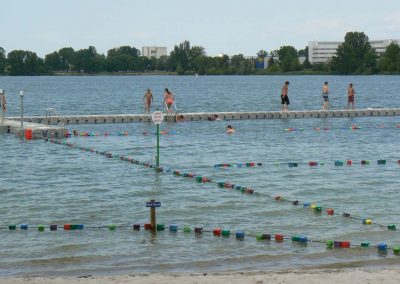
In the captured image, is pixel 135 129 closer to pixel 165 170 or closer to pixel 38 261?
pixel 165 170

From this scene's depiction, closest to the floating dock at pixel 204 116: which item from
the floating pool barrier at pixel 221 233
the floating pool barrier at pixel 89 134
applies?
the floating pool barrier at pixel 89 134

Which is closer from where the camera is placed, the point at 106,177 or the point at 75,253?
the point at 75,253

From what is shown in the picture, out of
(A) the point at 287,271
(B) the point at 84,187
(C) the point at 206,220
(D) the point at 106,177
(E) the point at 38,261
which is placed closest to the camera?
(A) the point at 287,271

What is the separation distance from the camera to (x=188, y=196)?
2092cm

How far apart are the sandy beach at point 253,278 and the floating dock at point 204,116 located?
27780mm

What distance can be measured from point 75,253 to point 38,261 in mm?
779

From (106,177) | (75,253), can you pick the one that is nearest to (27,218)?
(75,253)

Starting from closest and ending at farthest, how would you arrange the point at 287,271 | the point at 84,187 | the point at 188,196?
the point at 287,271, the point at 188,196, the point at 84,187

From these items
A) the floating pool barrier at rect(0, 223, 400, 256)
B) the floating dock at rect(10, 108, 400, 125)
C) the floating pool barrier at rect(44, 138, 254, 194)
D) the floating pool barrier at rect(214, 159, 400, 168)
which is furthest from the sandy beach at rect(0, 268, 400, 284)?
the floating dock at rect(10, 108, 400, 125)

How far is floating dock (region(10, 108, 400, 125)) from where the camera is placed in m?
43.1

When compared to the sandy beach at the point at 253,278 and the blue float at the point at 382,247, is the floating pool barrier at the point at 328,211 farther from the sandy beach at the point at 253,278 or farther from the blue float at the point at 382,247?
the sandy beach at the point at 253,278

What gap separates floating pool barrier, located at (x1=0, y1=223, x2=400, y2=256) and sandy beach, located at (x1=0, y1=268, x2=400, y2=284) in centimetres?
224

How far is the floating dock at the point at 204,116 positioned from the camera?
1695 inches

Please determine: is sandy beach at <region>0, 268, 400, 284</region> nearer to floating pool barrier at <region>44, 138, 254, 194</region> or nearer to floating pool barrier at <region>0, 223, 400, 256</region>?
floating pool barrier at <region>0, 223, 400, 256</region>
